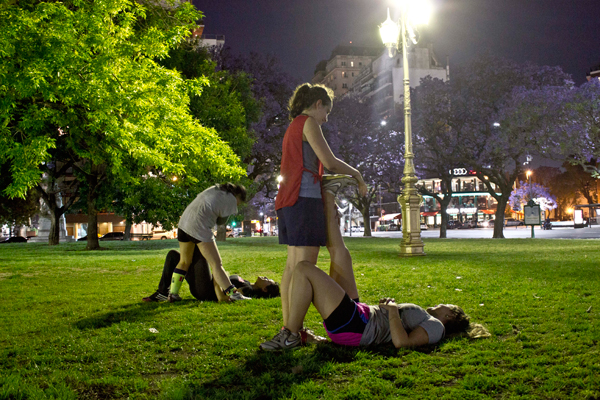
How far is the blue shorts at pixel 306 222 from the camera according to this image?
4.02 meters

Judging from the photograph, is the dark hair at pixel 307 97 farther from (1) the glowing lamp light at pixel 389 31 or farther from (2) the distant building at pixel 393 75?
(2) the distant building at pixel 393 75

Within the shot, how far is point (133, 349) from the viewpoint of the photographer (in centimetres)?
408

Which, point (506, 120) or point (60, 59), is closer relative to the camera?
point (60, 59)

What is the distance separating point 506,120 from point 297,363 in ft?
91.7

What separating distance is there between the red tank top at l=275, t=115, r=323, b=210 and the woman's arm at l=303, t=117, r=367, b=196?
7cm

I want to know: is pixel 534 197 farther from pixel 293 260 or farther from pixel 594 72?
pixel 293 260

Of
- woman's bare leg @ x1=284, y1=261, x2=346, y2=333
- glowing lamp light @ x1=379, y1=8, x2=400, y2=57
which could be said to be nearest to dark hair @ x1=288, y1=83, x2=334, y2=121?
woman's bare leg @ x1=284, y1=261, x2=346, y2=333

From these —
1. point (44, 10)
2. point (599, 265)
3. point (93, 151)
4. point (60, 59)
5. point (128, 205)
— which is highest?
point (44, 10)

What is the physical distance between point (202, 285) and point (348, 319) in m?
3.35

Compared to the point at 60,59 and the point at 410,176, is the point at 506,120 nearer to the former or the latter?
the point at 410,176

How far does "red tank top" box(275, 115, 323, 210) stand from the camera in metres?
4.07

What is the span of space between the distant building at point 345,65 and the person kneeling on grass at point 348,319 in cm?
12738

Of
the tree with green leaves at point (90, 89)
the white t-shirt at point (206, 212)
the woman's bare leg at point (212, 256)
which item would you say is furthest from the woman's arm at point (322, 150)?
the tree with green leaves at point (90, 89)

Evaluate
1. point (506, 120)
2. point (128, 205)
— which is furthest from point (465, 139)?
point (128, 205)
